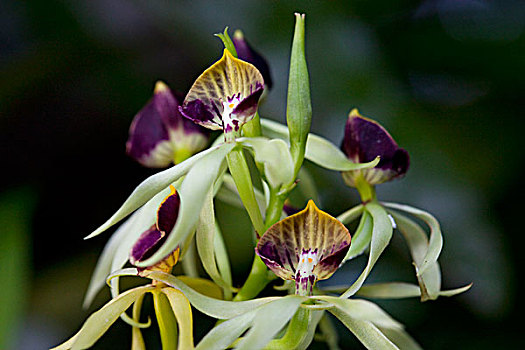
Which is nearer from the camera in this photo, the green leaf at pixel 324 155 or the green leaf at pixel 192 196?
the green leaf at pixel 192 196

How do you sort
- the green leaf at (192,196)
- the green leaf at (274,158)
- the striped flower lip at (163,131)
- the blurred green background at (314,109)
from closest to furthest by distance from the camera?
1. the green leaf at (192,196)
2. the green leaf at (274,158)
3. the striped flower lip at (163,131)
4. the blurred green background at (314,109)

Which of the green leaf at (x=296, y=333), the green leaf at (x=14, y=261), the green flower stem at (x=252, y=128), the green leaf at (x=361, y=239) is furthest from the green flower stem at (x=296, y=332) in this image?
the green leaf at (x=14, y=261)

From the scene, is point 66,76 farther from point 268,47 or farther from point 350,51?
point 350,51

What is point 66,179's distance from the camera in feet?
4.72

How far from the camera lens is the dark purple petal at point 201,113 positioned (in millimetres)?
680

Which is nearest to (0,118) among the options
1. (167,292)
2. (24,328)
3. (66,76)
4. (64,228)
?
(66,76)

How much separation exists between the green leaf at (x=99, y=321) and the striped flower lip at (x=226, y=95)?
0.66 feet

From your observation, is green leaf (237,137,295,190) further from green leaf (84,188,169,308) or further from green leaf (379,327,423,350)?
green leaf (379,327,423,350)

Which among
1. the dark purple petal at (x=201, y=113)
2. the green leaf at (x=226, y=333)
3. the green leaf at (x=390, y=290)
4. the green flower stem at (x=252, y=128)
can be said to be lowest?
the green leaf at (x=390, y=290)

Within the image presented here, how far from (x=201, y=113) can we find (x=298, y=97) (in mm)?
115

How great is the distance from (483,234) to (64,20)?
108 cm

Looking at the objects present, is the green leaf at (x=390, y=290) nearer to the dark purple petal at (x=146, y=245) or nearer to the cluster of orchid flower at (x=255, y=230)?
the cluster of orchid flower at (x=255, y=230)

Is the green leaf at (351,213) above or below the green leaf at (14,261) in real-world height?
above

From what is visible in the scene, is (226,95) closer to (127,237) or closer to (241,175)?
(241,175)
